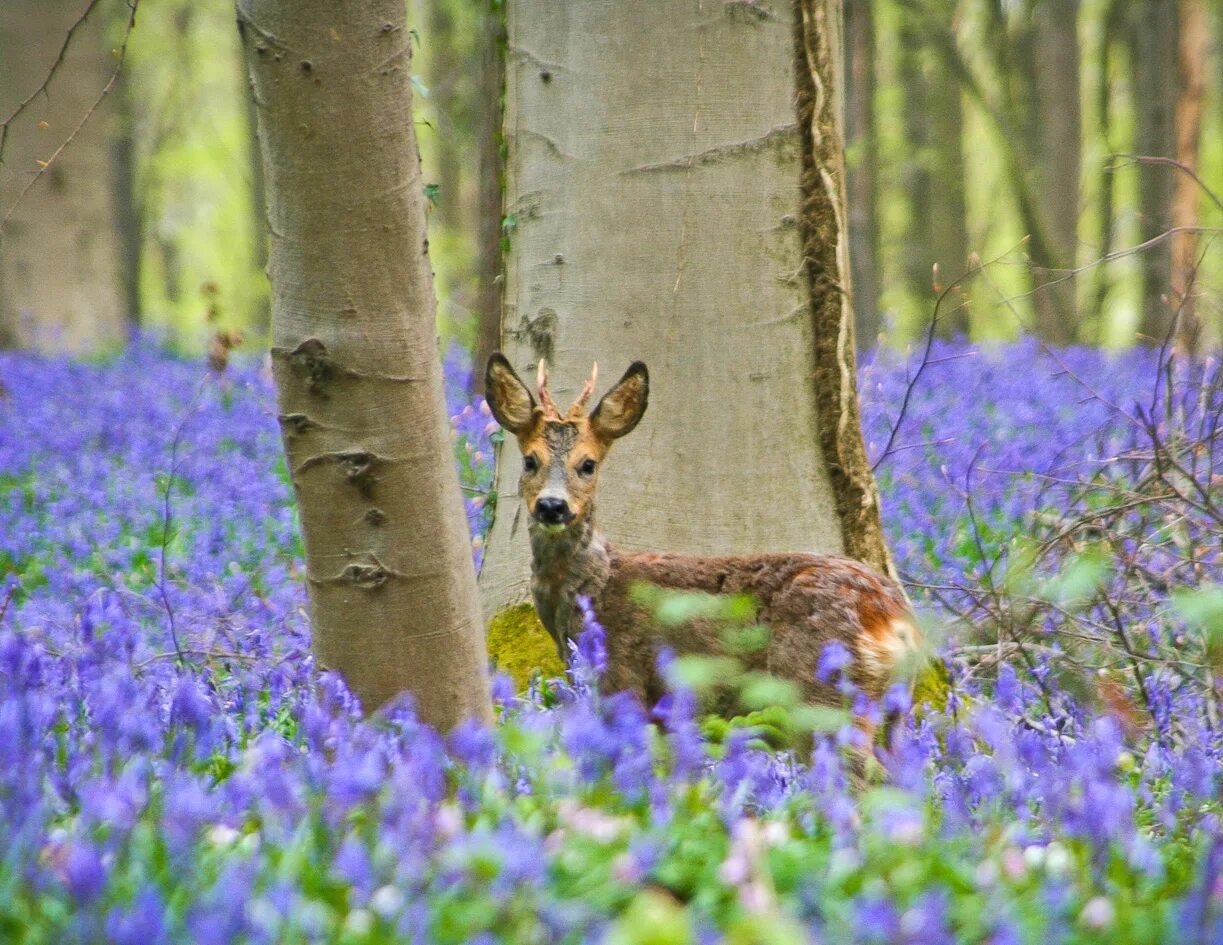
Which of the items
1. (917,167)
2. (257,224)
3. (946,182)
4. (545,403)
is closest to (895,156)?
(917,167)

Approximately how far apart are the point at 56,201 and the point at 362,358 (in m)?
15.0

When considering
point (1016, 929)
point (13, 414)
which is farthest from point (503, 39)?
point (13, 414)

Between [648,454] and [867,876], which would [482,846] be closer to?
[867,876]

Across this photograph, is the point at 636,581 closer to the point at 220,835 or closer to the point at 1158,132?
the point at 220,835

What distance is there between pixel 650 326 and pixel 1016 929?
13.6 feet

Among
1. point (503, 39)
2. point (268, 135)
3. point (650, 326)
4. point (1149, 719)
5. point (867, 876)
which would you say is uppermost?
point (503, 39)

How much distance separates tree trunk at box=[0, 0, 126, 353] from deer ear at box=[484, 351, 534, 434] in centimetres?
1289

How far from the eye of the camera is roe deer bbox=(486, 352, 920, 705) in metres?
5.03

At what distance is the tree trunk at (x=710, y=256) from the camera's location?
5.96 m

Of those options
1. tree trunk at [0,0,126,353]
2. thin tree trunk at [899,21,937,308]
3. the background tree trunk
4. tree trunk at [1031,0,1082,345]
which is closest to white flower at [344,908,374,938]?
tree trunk at [0,0,126,353]

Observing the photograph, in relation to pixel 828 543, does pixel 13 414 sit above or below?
above

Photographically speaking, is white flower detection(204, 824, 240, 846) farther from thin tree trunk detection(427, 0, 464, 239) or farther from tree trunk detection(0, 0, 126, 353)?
tree trunk detection(0, 0, 126, 353)

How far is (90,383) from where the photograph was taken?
14.6 m

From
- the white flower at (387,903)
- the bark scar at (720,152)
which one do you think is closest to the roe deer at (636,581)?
the bark scar at (720,152)
